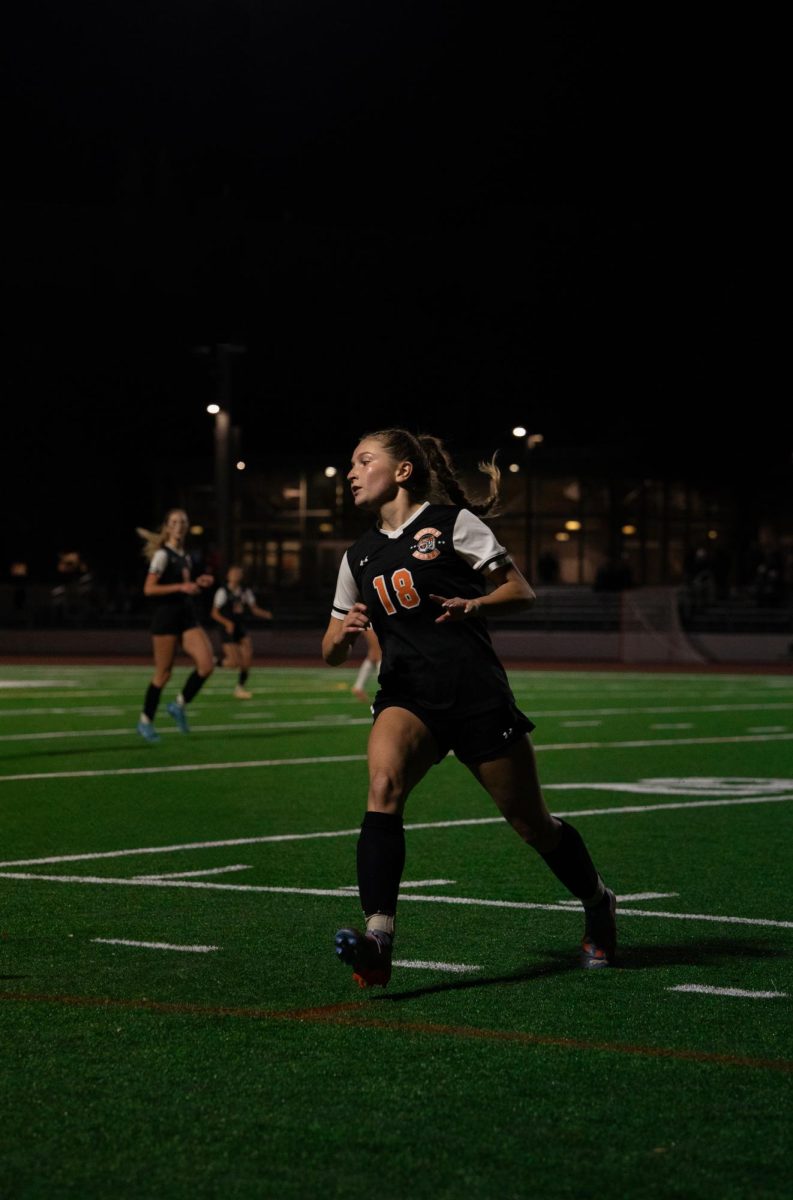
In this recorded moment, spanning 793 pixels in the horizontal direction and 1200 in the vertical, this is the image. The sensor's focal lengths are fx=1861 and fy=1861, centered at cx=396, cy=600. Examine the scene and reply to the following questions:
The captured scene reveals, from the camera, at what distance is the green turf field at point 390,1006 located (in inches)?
176

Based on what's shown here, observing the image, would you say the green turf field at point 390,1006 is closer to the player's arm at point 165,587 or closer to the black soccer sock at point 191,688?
the player's arm at point 165,587

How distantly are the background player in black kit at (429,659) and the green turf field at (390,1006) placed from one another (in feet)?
1.55

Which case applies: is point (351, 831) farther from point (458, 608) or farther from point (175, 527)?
point (175, 527)

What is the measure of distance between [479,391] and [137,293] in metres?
13.7

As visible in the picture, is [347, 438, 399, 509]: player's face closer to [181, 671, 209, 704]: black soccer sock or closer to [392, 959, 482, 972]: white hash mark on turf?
[392, 959, 482, 972]: white hash mark on turf

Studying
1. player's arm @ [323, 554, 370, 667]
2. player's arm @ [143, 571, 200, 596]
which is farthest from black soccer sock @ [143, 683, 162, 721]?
player's arm @ [323, 554, 370, 667]

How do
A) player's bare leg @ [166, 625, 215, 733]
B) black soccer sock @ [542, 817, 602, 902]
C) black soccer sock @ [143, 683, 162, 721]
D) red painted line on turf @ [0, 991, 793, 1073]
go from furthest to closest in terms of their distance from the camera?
player's bare leg @ [166, 625, 215, 733]
black soccer sock @ [143, 683, 162, 721]
black soccer sock @ [542, 817, 602, 902]
red painted line on turf @ [0, 991, 793, 1073]

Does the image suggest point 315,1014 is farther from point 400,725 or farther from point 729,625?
point 729,625

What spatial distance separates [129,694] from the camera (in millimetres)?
28484

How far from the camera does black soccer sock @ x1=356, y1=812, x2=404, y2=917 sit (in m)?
6.44

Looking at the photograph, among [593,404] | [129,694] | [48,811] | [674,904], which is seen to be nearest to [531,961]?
[674,904]

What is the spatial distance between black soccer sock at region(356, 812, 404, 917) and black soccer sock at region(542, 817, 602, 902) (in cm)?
70

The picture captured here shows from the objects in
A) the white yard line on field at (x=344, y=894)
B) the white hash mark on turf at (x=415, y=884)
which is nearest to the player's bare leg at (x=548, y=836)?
the white yard line on field at (x=344, y=894)

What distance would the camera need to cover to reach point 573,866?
6.92 meters
